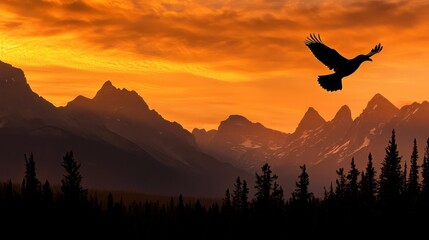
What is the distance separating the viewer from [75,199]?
132m

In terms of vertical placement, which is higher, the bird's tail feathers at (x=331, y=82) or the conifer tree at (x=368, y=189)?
the conifer tree at (x=368, y=189)

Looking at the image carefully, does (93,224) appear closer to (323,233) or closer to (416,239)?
(323,233)

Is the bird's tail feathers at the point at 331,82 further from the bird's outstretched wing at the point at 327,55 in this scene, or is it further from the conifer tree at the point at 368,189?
the conifer tree at the point at 368,189

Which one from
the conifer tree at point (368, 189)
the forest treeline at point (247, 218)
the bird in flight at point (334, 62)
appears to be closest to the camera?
the bird in flight at point (334, 62)

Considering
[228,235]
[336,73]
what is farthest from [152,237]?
[336,73]

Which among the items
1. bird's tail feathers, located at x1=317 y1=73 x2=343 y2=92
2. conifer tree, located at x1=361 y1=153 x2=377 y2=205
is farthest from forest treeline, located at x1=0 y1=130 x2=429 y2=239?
bird's tail feathers, located at x1=317 y1=73 x2=343 y2=92

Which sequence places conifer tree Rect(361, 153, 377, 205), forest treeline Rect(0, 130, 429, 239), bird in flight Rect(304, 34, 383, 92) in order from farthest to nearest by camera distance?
conifer tree Rect(361, 153, 377, 205), forest treeline Rect(0, 130, 429, 239), bird in flight Rect(304, 34, 383, 92)

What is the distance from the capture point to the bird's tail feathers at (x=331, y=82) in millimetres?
17161

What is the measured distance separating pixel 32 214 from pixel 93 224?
11.8m

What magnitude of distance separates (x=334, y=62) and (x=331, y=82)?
2.80 feet

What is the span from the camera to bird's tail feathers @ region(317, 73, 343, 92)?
56.3 feet

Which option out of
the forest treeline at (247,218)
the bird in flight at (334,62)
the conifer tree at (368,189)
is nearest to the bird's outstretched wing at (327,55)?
the bird in flight at (334,62)

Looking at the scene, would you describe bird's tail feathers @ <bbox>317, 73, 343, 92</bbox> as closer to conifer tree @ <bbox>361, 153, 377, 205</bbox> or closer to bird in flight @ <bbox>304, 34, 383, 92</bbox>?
bird in flight @ <bbox>304, 34, 383, 92</bbox>

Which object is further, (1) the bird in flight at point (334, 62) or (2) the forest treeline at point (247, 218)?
(2) the forest treeline at point (247, 218)
